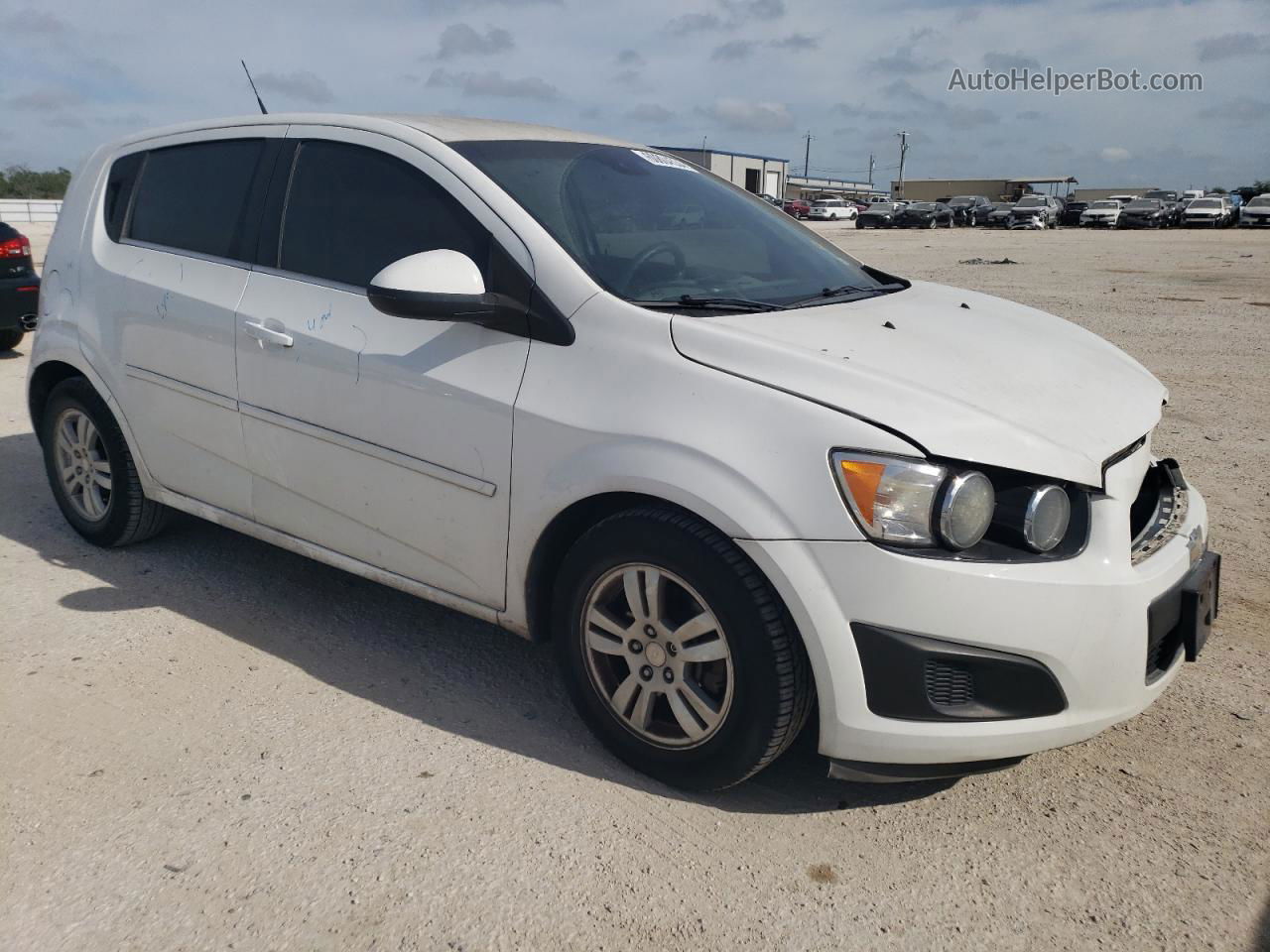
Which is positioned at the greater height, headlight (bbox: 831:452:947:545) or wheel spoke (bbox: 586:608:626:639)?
headlight (bbox: 831:452:947:545)

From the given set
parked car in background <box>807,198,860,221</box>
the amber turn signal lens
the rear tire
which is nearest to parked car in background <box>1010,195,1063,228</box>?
parked car in background <box>807,198,860,221</box>

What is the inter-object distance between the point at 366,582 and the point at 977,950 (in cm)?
277

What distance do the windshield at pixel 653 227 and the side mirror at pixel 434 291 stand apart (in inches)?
11.2

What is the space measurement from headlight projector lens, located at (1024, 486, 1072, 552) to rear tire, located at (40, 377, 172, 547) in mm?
3393

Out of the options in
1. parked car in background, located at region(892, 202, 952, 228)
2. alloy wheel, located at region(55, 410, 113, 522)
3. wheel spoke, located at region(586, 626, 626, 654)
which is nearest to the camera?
wheel spoke, located at region(586, 626, 626, 654)

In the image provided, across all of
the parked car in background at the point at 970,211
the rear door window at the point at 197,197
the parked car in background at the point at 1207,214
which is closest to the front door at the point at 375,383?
the rear door window at the point at 197,197

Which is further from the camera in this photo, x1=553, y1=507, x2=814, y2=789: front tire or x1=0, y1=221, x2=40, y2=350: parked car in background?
x1=0, y1=221, x2=40, y2=350: parked car in background

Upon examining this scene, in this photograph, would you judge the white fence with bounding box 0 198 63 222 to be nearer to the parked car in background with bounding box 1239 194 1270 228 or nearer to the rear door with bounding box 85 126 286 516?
the rear door with bounding box 85 126 286 516

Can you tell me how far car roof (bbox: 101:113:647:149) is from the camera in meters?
3.42

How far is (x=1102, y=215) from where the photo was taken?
159ft

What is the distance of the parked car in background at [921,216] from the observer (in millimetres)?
48781

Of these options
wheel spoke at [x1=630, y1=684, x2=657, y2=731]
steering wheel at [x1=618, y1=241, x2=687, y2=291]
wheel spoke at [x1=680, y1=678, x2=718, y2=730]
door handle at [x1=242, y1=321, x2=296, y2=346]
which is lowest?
wheel spoke at [x1=630, y1=684, x2=657, y2=731]

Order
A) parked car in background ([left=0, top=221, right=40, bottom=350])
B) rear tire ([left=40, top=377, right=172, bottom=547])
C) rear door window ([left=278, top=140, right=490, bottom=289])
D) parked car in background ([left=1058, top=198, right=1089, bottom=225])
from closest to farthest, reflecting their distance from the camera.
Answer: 1. rear door window ([left=278, top=140, right=490, bottom=289])
2. rear tire ([left=40, top=377, right=172, bottom=547])
3. parked car in background ([left=0, top=221, right=40, bottom=350])
4. parked car in background ([left=1058, top=198, right=1089, bottom=225])

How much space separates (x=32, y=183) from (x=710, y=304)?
89.0 m
